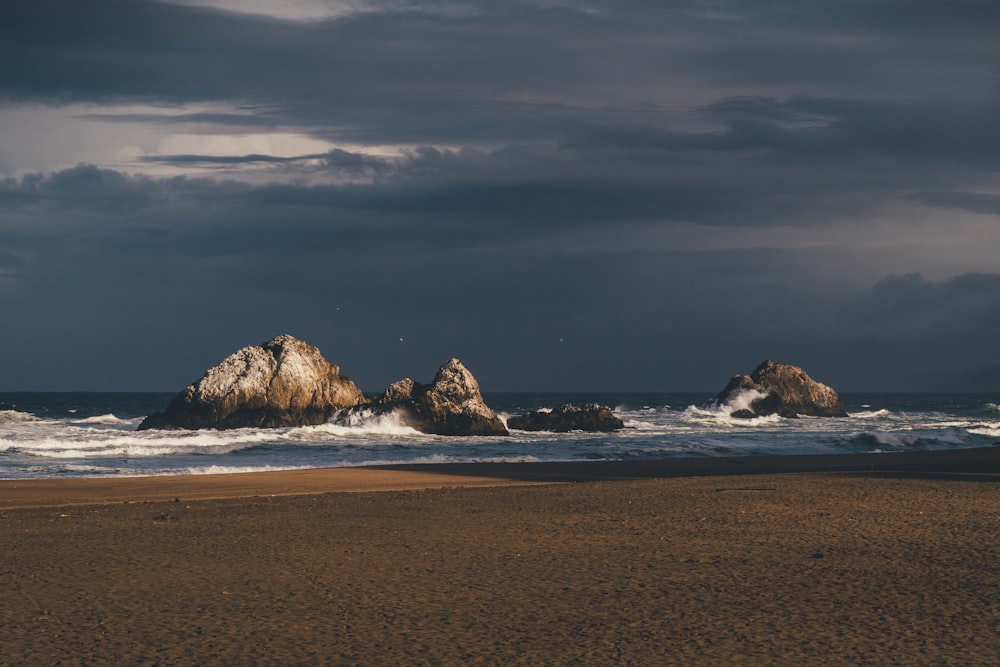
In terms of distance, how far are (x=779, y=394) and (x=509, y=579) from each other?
252 ft

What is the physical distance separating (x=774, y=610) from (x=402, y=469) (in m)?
21.8

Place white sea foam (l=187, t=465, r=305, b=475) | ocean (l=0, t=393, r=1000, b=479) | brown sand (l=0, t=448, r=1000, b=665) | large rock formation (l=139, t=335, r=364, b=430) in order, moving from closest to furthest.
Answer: brown sand (l=0, t=448, r=1000, b=665) < white sea foam (l=187, t=465, r=305, b=475) < ocean (l=0, t=393, r=1000, b=479) < large rock formation (l=139, t=335, r=364, b=430)

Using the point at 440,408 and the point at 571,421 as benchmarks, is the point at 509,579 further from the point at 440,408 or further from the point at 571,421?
the point at 571,421

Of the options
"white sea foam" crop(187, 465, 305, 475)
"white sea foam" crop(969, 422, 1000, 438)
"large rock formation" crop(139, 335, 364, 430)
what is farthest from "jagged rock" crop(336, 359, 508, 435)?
"white sea foam" crop(969, 422, 1000, 438)

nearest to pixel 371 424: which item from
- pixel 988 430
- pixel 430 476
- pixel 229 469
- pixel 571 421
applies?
pixel 571 421

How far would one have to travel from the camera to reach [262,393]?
176 ft

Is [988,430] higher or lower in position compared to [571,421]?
lower

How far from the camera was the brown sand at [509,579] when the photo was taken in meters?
8.03

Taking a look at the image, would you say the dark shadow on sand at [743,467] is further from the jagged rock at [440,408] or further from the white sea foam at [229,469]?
the jagged rock at [440,408]

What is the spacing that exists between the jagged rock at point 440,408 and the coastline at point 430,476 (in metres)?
16.1

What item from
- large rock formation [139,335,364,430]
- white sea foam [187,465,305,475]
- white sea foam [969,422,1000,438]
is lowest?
white sea foam [187,465,305,475]

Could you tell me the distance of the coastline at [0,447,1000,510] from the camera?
22109 millimetres

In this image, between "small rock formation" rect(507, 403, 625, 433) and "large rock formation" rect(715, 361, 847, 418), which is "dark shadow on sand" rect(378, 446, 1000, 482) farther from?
"large rock formation" rect(715, 361, 847, 418)

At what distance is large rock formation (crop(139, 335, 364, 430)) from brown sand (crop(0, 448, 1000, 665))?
32596 mm
